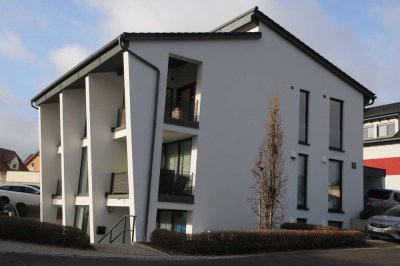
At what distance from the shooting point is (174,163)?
22.3m

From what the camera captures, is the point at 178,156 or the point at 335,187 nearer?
the point at 178,156

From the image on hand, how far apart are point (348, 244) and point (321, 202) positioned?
6053mm

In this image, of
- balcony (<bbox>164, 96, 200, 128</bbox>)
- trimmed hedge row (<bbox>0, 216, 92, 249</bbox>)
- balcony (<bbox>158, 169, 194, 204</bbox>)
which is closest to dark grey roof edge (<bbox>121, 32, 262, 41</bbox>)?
balcony (<bbox>164, 96, 200, 128</bbox>)

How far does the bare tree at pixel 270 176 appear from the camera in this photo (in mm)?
18938

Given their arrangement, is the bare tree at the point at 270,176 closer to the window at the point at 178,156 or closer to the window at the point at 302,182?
the window at the point at 302,182

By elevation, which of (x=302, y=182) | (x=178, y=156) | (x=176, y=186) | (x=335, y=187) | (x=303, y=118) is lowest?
(x=176, y=186)

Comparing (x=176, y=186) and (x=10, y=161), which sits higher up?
(x=10, y=161)

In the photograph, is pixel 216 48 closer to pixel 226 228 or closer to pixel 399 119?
pixel 226 228

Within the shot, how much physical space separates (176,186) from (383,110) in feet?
80.9

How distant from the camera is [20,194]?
29953mm

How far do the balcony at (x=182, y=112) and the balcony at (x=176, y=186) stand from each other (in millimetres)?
Answer: 1927

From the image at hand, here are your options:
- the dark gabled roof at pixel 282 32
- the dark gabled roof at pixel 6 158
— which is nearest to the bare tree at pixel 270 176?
the dark gabled roof at pixel 282 32

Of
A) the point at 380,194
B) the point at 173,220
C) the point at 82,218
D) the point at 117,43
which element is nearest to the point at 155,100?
the point at 117,43

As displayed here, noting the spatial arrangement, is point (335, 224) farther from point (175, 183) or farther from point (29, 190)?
point (29, 190)
